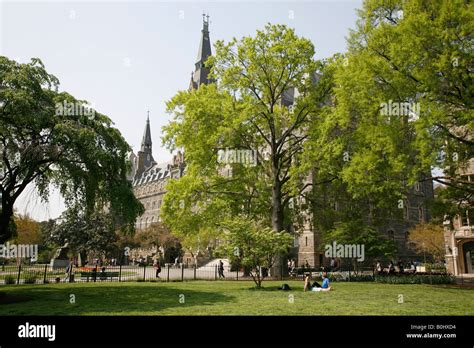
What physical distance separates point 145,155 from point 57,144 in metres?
112

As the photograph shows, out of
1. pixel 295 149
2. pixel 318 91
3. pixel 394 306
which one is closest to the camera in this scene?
pixel 394 306

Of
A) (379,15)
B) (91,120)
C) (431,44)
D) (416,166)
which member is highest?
(379,15)

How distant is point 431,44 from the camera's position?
54.8ft

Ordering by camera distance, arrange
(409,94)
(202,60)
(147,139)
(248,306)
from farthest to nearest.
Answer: (147,139)
(202,60)
(409,94)
(248,306)

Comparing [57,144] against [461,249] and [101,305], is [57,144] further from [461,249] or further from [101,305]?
[461,249]

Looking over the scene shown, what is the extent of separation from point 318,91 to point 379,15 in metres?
6.70

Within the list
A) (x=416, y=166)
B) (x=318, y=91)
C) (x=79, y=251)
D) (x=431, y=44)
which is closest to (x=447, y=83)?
(x=431, y=44)

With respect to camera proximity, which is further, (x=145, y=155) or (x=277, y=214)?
(x=145, y=155)

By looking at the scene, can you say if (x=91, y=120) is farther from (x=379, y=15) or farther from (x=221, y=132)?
(x=379, y=15)

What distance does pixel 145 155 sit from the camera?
123 meters

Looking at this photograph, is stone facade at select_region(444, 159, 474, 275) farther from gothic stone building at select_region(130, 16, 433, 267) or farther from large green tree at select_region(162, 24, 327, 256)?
large green tree at select_region(162, 24, 327, 256)

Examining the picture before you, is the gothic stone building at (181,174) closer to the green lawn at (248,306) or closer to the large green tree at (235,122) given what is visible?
the large green tree at (235,122)

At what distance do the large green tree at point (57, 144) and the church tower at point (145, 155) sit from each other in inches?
4176

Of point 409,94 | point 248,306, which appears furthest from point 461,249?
point 248,306
